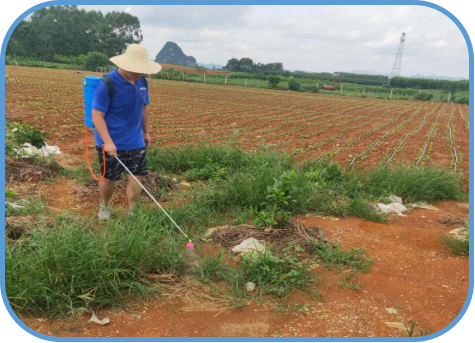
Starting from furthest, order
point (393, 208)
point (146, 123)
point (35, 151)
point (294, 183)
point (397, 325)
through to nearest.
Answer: point (35, 151)
point (393, 208)
point (294, 183)
point (146, 123)
point (397, 325)

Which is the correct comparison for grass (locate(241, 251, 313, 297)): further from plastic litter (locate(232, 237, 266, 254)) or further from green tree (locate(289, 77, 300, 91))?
green tree (locate(289, 77, 300, 91))

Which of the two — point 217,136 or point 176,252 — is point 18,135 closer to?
point 176,252

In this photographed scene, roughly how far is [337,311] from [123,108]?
2.17m

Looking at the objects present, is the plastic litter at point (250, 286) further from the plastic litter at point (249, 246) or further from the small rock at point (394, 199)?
the small rock at point (394, 199)

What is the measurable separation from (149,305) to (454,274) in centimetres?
208

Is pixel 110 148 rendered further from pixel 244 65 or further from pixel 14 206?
pixel 244 65

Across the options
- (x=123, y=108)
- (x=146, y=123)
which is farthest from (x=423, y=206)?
(x=123, y=108)

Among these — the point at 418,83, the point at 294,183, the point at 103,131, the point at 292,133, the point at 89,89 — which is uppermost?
the point at 418,83

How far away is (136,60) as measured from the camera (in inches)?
113

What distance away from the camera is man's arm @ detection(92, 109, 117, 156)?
2.87 m

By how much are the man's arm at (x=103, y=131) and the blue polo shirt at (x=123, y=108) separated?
0.05 m

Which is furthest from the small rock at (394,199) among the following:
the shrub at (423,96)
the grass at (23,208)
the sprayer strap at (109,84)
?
the shrub at (423,96)

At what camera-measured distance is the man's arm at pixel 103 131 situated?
287 centimetres

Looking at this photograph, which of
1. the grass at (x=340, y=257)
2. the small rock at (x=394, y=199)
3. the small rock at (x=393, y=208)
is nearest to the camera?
the grass at (x=340, y=257)
